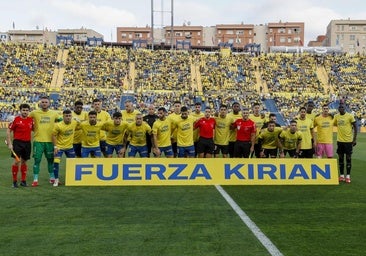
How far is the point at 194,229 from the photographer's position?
6.48 m

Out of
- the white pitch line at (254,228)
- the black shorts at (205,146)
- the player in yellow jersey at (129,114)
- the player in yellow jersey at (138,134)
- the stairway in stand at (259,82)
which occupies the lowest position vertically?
the white pitch line at (254,228)

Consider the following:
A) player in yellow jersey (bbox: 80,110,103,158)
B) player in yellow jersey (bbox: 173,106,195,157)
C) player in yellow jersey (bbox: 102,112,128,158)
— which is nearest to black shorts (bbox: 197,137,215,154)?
player in yellow jersey (bbox: 173,106,195,157)

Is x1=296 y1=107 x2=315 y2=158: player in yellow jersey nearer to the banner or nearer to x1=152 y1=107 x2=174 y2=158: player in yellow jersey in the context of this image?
the banner

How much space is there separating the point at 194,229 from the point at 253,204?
7.00 feet

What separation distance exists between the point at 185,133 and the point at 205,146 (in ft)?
2.39

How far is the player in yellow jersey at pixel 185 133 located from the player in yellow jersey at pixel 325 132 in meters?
3.22

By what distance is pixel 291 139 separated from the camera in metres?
11.6

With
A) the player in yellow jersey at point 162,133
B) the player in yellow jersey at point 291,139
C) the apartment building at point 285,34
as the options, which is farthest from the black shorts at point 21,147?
the apartment building at point 285,34

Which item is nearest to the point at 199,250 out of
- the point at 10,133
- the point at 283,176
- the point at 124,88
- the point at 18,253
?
the point at 18,253

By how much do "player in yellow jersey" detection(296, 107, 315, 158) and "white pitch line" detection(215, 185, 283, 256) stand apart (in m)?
3.42

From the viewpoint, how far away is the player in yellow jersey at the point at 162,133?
11.2 meters

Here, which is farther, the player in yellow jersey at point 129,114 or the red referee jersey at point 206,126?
the player in yellow jersey at point 129,114

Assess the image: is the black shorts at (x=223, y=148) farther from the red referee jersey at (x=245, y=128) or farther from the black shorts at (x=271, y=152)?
the black shorts at (x=271, y=152)

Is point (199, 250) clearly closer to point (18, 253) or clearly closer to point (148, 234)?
point (148, 234)
